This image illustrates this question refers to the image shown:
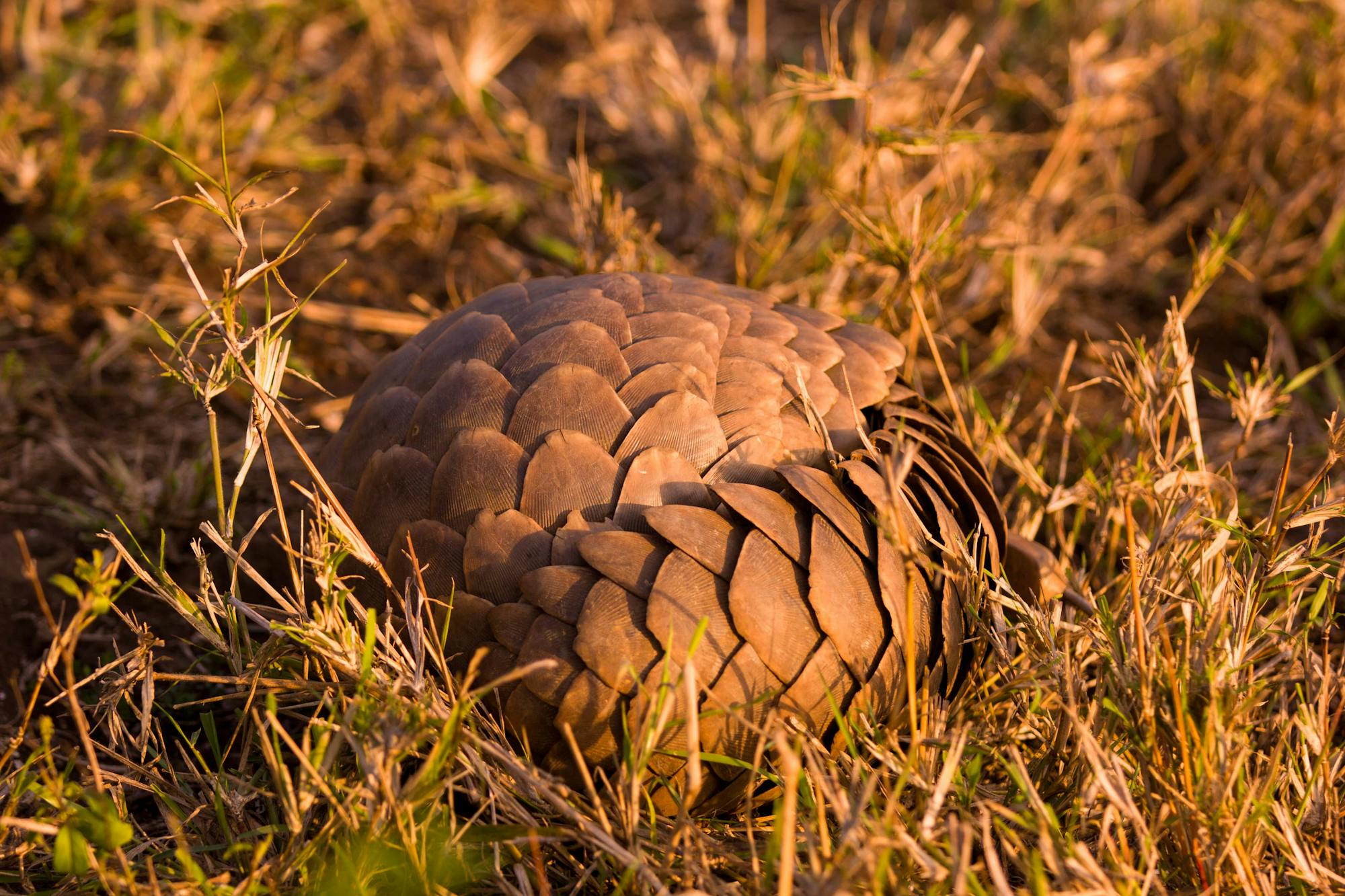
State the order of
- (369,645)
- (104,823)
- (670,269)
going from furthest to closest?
1. (670,269)
2. (369,645)
3. (104,823)

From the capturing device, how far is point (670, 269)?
2902 millimetres

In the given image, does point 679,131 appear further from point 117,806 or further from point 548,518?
point 117,806

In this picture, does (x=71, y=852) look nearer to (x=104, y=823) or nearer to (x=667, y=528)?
(x=104, y=823)

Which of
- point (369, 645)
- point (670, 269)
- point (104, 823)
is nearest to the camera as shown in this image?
point (104, 823)

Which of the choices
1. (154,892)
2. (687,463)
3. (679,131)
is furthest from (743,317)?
(679,131)

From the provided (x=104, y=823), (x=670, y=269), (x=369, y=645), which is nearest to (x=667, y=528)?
(x=369, y=645)

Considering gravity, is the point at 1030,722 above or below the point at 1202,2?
below

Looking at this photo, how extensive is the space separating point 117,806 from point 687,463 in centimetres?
98

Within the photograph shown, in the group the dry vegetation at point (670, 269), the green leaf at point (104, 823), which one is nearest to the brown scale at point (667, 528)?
the dry vegetation at point (670, 269)

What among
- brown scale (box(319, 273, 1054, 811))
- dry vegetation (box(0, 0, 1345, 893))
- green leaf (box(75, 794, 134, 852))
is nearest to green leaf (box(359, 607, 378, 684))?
dry vegetation (box(0, 0, 1345, 893))

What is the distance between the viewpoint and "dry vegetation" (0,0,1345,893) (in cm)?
151

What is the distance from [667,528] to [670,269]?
4.84ft

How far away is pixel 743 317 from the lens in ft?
6.11

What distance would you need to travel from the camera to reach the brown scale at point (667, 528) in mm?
1534
